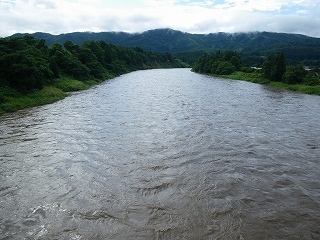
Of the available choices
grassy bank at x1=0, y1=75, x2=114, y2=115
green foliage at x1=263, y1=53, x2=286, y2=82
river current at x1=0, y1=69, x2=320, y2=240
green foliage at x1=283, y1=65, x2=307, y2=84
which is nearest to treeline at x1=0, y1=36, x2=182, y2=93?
grassy bank at x1=0, y1=75, x2=114, y2=115

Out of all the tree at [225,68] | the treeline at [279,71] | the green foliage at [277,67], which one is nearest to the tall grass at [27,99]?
the treeline at [279,71]

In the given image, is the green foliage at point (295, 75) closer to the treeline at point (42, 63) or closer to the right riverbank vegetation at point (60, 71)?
the right riverbank vegetation at point (60, 71)

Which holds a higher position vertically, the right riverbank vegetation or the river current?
the right riverbank vegetation

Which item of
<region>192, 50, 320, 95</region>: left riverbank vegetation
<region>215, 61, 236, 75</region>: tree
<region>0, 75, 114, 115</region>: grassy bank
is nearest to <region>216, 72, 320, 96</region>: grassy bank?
<region>192, 50, 320, 95</region>: left riverbank vegetation

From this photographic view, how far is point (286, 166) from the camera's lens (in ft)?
46.4

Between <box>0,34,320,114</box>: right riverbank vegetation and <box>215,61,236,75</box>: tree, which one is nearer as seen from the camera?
<box>0,34,320,114</box>: right riverbank vegetation

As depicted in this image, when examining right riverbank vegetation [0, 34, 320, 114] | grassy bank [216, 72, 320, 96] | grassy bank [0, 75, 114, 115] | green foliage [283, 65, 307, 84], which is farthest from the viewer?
green foliage [283, 65, 307, 84]

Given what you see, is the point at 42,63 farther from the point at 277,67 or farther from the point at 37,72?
the point at 277,67

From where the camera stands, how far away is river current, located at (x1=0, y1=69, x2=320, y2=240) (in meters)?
9.08

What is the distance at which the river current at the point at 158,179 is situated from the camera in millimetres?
9078

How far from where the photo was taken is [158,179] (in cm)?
1250

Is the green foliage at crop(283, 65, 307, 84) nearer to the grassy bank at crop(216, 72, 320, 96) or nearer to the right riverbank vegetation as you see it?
the right riverbank vegetation

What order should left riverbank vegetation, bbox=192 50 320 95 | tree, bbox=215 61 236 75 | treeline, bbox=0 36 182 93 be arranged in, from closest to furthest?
treeline, bbox=0 36 182 93 < left riverbank vegetation, bbox=192 50 320 95 < tree, bbox=215 61 236 75

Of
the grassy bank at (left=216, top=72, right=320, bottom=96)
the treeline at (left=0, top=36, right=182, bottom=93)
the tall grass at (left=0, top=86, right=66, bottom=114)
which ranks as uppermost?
the treeline at (left=0, top=36, right=182, bottom=93)
